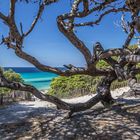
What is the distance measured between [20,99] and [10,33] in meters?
12.7

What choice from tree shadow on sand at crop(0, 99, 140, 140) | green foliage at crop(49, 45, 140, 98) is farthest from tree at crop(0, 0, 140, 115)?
green foliage at crop(49, 45, 140, 98)

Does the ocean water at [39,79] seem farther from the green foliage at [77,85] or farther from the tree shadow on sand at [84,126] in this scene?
the tree shadow on sand at [84,126]

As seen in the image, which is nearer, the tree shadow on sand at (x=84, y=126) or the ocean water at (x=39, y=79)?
the tree shadow on sand at (x=84, y=126)

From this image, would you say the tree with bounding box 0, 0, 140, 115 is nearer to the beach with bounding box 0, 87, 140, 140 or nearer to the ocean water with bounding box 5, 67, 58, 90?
the beach with bounding box 0, 87, 140, 140

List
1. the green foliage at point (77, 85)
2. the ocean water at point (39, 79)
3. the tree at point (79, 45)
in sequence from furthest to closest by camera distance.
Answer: the ocean water at point (39, 79), the green foliage at point (77, 85), the tree at point (79, 45)

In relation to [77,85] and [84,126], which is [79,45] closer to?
[84,126]

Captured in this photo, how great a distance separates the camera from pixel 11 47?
9445 millimetres

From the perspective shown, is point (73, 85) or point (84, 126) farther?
point (73, 85)

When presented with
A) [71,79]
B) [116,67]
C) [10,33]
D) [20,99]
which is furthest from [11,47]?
[71,79]

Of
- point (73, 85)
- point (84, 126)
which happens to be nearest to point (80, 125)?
point (84, 126)

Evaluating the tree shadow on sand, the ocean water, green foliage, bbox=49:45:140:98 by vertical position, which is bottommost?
the tree shadow on sand

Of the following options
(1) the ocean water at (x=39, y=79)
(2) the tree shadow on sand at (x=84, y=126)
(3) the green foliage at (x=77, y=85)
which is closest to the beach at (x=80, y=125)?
(2) the tree shadow on sand at (x=84, y=126)

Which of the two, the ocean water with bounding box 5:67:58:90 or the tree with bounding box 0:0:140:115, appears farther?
the ocean water with bounding box 5:67:58:90

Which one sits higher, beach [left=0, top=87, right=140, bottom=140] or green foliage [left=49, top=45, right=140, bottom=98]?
green foliage [left=49, top=45, right=140, bottom=98]
